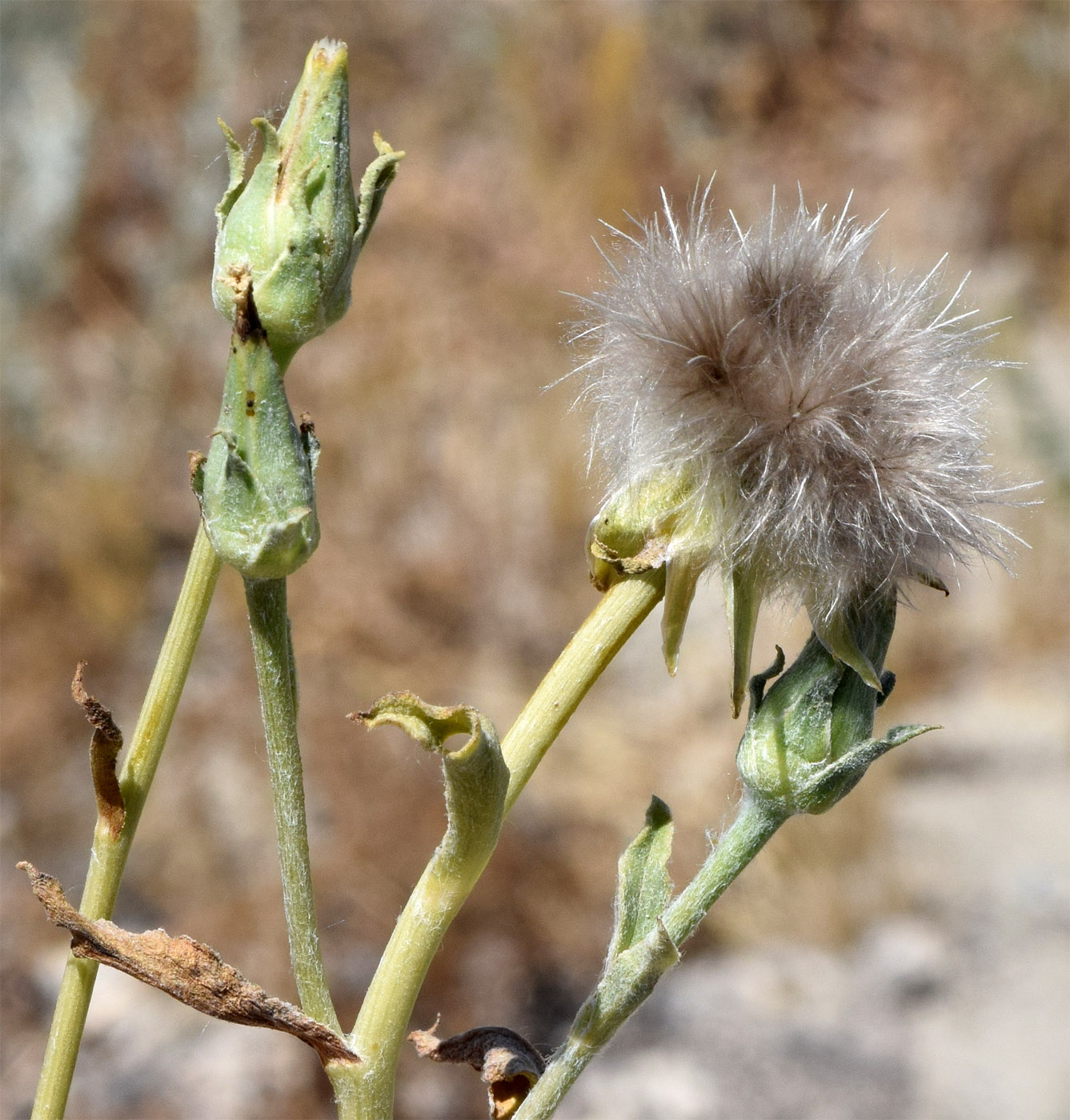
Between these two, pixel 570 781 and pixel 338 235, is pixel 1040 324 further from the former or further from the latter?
pixel 338 235

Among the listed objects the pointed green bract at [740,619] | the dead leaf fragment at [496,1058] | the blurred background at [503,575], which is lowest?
the dead leaf fragment at [496,1058]

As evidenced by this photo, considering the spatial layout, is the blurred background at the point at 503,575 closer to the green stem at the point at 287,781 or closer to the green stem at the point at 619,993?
the green stem at the point at 619,993

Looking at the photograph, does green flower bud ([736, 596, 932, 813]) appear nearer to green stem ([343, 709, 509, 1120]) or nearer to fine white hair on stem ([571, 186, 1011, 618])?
fine white hair on stem ([571, 186, 1011, 618])

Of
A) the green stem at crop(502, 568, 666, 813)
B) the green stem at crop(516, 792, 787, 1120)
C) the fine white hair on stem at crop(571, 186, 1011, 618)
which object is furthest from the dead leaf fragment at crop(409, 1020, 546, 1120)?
the fine white hair on stem at crop(571, 186, 1011, 618)

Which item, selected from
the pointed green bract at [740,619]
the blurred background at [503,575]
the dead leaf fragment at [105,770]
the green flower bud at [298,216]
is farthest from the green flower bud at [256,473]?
the blurred background at [503,575]

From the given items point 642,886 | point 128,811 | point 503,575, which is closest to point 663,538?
point 642,886

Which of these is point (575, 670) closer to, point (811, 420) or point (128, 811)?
point (811, 420)
